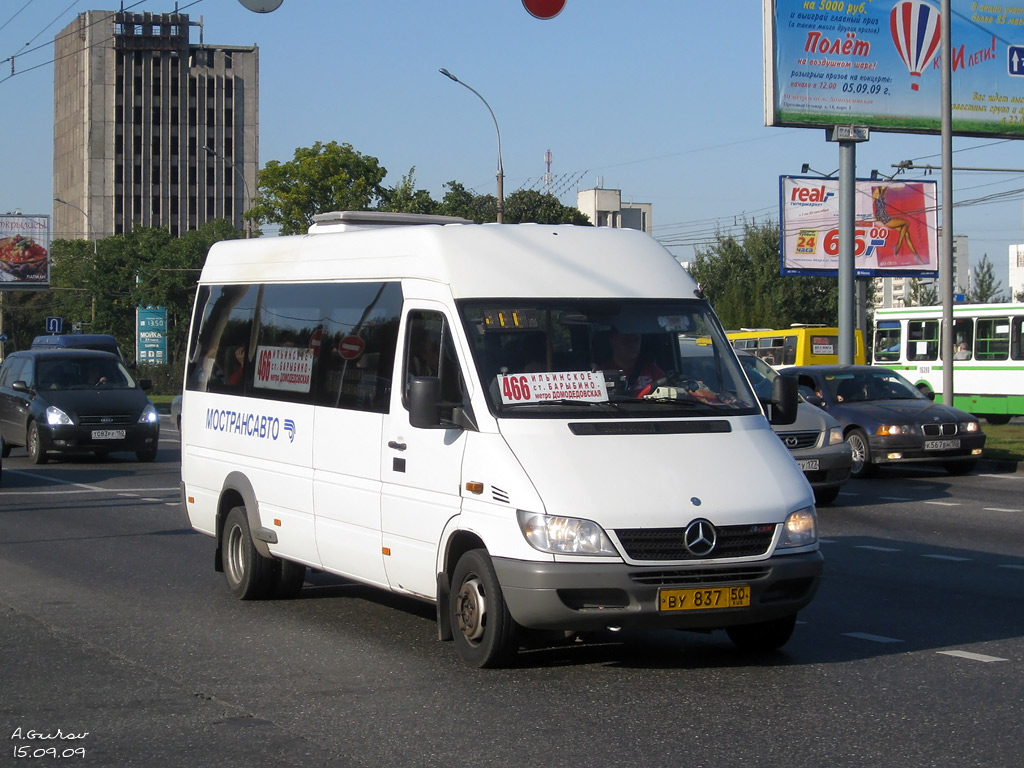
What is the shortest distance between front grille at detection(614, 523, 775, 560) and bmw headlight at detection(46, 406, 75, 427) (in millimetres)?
17910

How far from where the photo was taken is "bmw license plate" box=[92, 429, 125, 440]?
23.1 meters

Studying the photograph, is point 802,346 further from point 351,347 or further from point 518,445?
point 518,445

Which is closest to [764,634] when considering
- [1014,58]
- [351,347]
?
[351,347]

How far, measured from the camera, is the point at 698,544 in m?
6.93

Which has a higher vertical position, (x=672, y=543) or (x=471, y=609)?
(x=672, y=543)

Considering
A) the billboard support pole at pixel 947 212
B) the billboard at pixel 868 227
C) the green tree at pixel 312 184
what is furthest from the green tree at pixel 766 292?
the billboard support pole at pixel 947 212

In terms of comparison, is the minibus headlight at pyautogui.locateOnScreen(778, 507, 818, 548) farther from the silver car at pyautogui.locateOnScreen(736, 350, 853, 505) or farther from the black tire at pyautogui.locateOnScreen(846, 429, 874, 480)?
the black tire at pyautogui.locateOnScreen(846, 429, 874, 480)

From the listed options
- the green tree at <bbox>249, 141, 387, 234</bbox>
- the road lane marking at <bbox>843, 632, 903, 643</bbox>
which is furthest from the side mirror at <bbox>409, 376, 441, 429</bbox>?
the green tree at <bbox>249, 141, 387, 234</bbox>

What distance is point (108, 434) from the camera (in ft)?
76.3

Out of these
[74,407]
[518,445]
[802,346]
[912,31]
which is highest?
[912,31]

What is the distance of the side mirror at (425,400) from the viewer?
7.39 meters

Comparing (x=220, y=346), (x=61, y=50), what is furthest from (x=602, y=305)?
(x=61, y=50)

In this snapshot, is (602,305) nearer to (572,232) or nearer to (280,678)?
(572,232)

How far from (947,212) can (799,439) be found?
862cm
